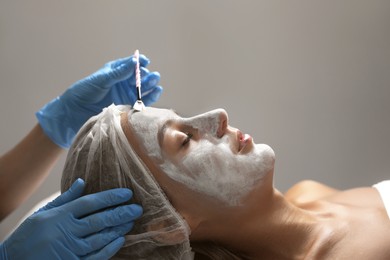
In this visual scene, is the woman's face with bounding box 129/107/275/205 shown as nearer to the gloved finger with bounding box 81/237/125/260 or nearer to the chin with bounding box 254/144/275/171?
the chin with bounding box 254/144/275/171

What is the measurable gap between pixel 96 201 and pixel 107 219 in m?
0.06

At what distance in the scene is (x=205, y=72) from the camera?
2.21 meters

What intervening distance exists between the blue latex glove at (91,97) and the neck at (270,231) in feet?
2.14

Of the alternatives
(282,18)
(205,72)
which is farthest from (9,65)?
(282,18)

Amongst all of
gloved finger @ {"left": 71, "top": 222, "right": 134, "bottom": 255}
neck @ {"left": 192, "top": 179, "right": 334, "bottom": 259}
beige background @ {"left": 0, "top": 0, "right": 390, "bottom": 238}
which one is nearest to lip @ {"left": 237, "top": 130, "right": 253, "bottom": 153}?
neck @ {"left": 192, "top": 179, "right": 334, "bottom": 259}

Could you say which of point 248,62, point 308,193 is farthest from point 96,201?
point 248,62

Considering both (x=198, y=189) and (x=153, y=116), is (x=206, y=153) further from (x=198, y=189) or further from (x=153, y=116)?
(x=153, y=116)

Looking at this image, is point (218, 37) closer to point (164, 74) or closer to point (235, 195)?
point (164, 74)

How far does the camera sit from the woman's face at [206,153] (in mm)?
1392

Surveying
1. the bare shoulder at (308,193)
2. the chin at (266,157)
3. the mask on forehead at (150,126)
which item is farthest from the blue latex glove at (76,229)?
the bare shoulder at (308,193)

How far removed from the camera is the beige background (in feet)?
7.04

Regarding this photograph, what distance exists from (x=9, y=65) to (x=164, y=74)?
717mm

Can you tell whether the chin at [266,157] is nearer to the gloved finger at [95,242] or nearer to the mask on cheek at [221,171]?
the mask on cheek at [221,171]

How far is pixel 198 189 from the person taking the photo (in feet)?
4.58
